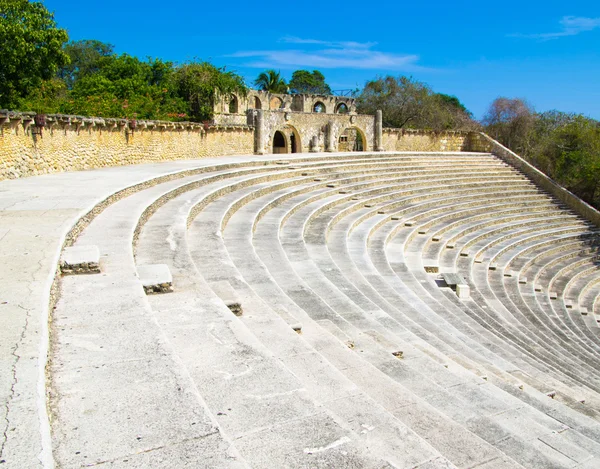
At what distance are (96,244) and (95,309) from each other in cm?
209

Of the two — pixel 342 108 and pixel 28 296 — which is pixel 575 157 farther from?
pixel 28 296

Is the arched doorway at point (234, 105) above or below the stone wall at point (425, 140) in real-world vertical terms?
above

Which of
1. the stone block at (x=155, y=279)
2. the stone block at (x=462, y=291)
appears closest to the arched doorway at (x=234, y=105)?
the stone block at (x=462, y=291)

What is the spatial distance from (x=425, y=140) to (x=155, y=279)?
2538 centimetres

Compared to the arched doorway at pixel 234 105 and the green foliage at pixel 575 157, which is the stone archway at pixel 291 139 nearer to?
the arched doorway at pixel 234 105

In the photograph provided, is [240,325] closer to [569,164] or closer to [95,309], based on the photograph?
[95,309]

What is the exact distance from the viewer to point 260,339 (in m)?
4.22

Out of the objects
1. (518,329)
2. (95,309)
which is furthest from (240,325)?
(518,329)

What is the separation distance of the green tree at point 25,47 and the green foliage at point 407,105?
24.8m

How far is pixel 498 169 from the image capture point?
2347cm

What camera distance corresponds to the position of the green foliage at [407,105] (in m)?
38.2

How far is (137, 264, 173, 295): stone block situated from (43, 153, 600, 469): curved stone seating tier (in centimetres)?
4

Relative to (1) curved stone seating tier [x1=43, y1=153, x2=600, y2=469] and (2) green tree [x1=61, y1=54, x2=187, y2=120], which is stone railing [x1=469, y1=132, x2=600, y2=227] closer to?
(1) curved stone seating tier [x1=43, y1=153, x2=600, y2=469]

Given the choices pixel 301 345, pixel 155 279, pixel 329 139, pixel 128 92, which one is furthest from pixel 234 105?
pixel 301 345
